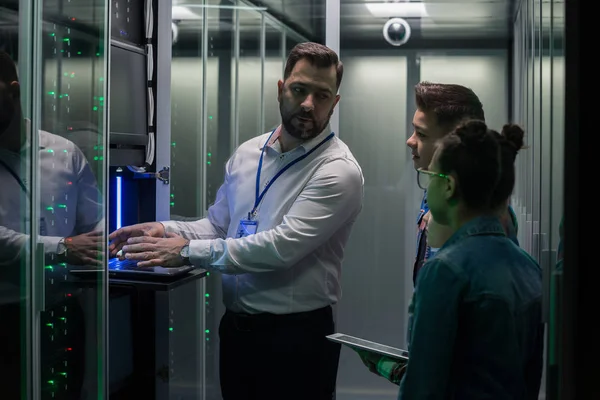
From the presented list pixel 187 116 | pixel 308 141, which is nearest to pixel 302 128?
pixel 308 141

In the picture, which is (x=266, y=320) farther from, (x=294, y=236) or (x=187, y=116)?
(x=187, y=116)

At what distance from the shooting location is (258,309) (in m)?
2.95

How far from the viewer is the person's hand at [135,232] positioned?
3.10m

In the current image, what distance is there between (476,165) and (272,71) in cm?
288

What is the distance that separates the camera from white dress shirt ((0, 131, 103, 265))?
2.21m

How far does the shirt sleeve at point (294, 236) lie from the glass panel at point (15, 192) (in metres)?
0.75

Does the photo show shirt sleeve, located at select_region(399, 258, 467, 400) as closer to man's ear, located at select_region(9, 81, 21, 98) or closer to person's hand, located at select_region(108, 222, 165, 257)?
man's ear, located at select_region(9, 81, 21, 98)

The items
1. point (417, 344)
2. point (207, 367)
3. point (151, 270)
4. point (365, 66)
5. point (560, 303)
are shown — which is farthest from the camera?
point (365, 66)

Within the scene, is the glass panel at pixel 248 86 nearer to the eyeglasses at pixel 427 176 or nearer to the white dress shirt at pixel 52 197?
the white dress shirt at pixel 52 197

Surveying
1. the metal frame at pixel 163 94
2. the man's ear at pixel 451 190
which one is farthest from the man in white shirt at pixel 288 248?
the man's ear at pixel 451 190

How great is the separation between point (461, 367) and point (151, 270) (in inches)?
68.4

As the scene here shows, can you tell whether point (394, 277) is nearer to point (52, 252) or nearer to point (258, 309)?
point (258, 309)

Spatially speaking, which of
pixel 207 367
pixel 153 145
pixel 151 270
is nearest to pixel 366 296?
pixel 207 367

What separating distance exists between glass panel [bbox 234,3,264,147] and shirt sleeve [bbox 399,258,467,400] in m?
2.81
